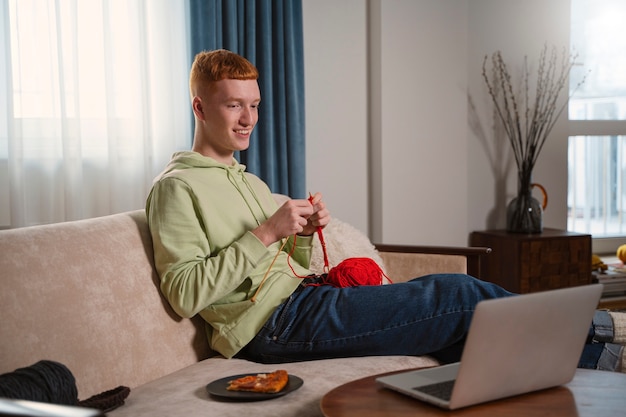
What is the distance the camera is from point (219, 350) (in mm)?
1979

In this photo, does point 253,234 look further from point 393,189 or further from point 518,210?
point 518,210

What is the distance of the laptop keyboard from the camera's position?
1.29 meters

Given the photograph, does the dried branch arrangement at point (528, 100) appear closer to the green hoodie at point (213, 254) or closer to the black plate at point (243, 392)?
the green hoodie at point (213, 254)

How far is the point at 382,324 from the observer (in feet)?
6.22

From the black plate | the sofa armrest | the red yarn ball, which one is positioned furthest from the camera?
the sofa armrest

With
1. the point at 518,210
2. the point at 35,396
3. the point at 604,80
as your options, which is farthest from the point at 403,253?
the point at 604,80

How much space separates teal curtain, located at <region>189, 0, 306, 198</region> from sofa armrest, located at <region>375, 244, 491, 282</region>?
0.89 m

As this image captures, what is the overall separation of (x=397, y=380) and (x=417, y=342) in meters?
0.53

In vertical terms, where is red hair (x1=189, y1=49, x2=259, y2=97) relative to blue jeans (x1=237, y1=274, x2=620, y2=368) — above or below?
above

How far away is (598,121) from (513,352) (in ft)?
12.1

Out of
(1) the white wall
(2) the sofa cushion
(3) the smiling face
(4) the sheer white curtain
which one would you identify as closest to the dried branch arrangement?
(1) the white wall

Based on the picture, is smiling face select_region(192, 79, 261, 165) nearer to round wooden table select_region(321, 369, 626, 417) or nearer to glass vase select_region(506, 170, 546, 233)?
round wooden table select_region(321, 369, 626, 417)

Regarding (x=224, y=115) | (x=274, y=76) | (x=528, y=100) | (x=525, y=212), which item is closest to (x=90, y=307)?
(x=224, y=115)

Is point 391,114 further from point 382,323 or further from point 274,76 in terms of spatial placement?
point 382,323
